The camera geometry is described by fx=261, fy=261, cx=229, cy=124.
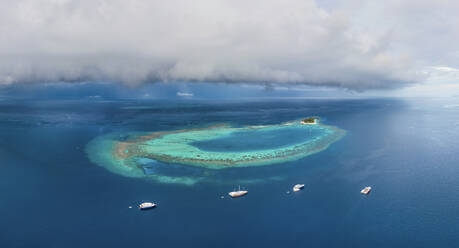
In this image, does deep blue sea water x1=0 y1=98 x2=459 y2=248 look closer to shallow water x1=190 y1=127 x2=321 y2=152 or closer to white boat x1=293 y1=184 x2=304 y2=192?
white boat x1=293 y1=184 x2=304 y2=192

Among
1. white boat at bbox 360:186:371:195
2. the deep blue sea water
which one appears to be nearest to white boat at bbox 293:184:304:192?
the deep blue sea water

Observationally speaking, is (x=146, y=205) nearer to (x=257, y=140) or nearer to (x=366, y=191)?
(x=366, y=191)

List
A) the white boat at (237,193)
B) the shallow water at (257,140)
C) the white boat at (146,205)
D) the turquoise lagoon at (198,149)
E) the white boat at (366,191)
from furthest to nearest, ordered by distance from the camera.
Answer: the shallow water at (257,140) → the turquoise lagoon at (198,149) → the white boat at (366,191) → the white boat at (237,193) → the white boat at (146,205)

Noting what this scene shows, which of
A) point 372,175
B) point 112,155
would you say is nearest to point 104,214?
point 112,155

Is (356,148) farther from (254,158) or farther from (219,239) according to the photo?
(219,239)

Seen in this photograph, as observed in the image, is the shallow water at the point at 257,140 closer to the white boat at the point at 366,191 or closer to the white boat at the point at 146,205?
the white boat at the point at 366,191

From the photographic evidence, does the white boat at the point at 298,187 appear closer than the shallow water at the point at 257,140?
Yes

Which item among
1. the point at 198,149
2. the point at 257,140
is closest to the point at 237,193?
the point at 198,149

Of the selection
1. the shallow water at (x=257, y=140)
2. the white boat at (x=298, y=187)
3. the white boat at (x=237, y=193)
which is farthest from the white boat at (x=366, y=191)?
the shallow water at (x=257, y=140)
